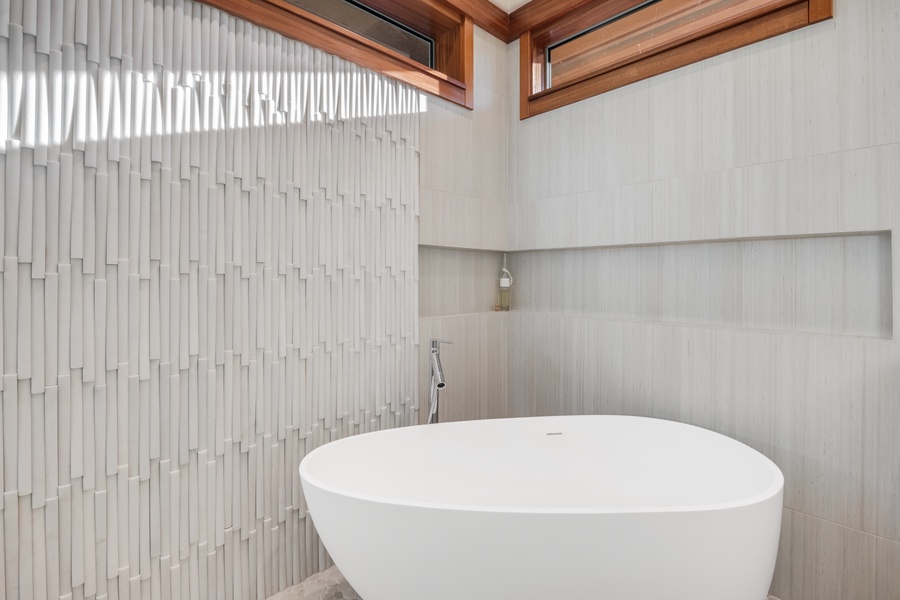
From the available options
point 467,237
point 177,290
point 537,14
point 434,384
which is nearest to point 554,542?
point 434,384

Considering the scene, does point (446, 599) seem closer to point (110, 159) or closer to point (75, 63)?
point (110, 159)

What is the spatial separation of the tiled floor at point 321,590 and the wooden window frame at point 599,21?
209 centimetres

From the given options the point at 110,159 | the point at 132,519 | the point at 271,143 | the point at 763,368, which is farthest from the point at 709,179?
the point at 132,519

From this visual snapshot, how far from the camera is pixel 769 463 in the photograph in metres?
1.52

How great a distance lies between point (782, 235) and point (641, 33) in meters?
1.13

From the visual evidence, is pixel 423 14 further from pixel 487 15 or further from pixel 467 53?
pixel 487 15

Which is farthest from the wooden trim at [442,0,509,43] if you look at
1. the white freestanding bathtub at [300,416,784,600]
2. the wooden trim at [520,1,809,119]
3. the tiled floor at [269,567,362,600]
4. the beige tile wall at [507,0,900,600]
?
the tiled floor at [269,567,362,600]

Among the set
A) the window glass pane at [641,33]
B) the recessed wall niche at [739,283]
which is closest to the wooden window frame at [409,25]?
the window glass pane at [641,33]

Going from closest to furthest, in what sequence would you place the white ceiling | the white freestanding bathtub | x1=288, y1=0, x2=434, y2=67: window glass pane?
the white freestanding bathtub, x1=288, y1=0, x2=434, y2=67: window glass pane, the white ceiling

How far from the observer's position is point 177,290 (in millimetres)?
1531

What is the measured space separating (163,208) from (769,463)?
2.00 m

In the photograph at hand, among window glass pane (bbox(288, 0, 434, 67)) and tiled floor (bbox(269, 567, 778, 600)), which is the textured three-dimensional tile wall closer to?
tiled floor (bbox(269, 567, 778, 600))

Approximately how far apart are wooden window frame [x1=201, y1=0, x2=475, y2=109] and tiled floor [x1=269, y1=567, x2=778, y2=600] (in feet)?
6.62

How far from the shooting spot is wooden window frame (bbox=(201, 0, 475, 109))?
5.69ft
